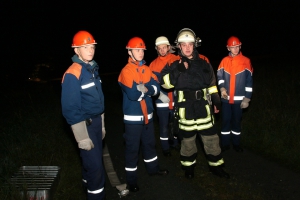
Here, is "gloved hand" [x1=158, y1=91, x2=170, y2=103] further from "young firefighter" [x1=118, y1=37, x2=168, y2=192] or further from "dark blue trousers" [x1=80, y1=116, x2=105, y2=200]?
"dark blue trousers" [x1=80, y1=116, x2=105, y2=200]

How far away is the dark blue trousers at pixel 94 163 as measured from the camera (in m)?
3.73

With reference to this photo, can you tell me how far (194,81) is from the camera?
4.46 metres

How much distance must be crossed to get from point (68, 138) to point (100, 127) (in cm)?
324

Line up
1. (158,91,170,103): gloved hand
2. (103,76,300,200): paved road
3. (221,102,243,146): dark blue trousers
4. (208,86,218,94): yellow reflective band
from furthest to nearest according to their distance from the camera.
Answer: (221,102,243,146): dark blue trousers → (158,91,170,103): gloved hand → (208,86,218,94): yellow reflective band → (103,76,300,200): paved road

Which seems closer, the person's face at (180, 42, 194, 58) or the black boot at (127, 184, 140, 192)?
the person's face at (180, 42, 194, 58)

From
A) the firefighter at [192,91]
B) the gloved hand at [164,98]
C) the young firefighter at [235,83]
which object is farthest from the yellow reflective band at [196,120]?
the young firefighter at [235,83]

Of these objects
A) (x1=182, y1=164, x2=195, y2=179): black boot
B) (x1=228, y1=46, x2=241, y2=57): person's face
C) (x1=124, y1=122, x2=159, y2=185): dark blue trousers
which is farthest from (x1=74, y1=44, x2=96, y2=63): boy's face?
(x1=228, y1=46, x2=241, y2=57): person's face

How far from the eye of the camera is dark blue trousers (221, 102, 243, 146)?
572cm

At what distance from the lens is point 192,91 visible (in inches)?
177

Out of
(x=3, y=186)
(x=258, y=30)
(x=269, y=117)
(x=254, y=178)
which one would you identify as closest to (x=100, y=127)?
(x=3, y=186)

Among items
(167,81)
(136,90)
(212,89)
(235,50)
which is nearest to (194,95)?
(212,89)

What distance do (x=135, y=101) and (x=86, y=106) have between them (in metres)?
0.92

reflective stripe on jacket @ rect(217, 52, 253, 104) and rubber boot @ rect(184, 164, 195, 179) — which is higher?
reflective stripe on jacket @ rect(217, 52, 253, 104)

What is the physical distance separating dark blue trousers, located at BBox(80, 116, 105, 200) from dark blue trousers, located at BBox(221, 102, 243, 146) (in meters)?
2.95
